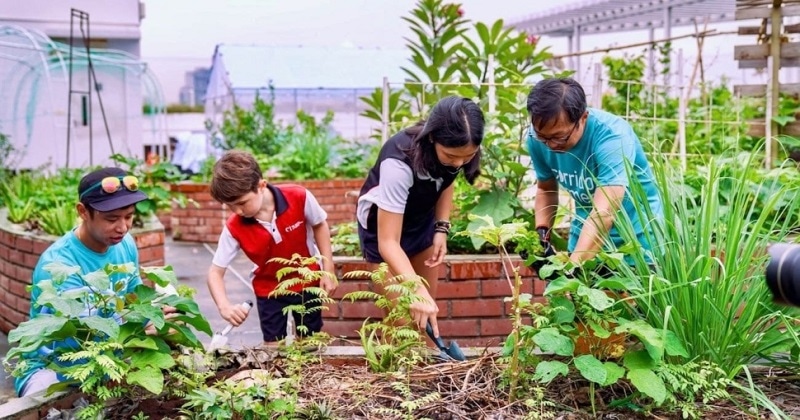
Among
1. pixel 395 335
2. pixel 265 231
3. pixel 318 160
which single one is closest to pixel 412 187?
pixel 265 231

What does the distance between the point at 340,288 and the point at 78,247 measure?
1.59 meters

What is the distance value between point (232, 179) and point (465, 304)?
1446 millimetres

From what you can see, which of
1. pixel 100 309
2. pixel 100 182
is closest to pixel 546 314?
pixel 100 309

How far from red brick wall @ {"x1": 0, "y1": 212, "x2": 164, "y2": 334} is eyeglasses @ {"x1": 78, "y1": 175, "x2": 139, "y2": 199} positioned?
2.47 meters

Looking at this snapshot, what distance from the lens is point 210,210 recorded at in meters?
10.1

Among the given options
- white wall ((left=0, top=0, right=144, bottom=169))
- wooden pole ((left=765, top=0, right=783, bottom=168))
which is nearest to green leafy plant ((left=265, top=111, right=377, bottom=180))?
white wall ((left=0, top=0, right=144, bottom=169))

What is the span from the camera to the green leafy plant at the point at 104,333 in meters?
2.24

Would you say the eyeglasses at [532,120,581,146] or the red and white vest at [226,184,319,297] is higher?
the eyeglasses at [532,120,581,146]

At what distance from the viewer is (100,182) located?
2.93 m

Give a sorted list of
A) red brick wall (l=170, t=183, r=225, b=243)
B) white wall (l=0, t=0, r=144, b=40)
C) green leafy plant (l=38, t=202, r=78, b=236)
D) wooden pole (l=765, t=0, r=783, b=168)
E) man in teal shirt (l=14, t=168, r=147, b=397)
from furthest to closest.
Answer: white wall (l=0, t=0, r=144, b=40) < red brick wall (l=170, t=183, r=225, b=243) < wooden pole (l=765, t=0, r=783, b=168) < green leafy plant (l=38, t=202, r=78, b=236) < man in teal shirt (l=14, t=168, r=147, b=397)

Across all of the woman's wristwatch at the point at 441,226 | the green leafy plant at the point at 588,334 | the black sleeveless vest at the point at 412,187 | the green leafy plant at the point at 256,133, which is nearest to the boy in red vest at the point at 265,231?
the black sleeveless vest at the point at 412,187

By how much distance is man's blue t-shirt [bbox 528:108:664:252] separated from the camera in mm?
2818

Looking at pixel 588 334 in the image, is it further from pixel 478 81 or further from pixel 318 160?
pixel 318 160

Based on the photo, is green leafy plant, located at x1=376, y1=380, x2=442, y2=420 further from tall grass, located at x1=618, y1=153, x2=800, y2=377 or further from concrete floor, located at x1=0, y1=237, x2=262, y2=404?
concrete floor, located at x1=0, y1=237, x2=262, y2=404
